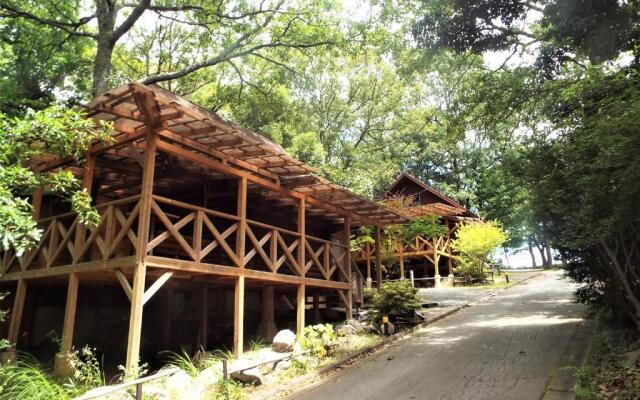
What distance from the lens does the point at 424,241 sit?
3023 centimetres

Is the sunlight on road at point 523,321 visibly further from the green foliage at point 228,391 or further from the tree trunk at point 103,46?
the tree trunk at point 103,46

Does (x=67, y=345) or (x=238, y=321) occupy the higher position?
(x=238, y=321)

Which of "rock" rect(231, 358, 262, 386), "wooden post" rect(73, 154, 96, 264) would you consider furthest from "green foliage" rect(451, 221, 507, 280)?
"wooden post" rect(73, 154, 96, 264)

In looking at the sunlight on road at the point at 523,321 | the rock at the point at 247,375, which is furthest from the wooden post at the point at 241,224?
the sunlight on road at the point at 523,321

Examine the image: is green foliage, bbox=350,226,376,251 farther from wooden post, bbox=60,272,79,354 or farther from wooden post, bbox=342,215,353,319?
wooden post, bbox=60,272,79,354

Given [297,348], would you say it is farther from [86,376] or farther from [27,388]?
[27,388]

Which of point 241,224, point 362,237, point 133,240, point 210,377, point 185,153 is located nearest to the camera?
point 210,377

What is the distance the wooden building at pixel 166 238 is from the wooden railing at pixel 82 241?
3 centimetres

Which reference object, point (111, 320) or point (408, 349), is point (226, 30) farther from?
point (408, 349)

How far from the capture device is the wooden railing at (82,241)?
29.2 ft

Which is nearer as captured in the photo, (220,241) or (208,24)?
(220,241)

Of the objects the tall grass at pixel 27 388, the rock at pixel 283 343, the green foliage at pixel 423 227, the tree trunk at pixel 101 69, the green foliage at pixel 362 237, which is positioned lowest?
the tall grass at pixel 27 388

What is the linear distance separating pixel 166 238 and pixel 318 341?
3984mm

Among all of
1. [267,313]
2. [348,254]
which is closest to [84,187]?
[267,313]
